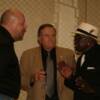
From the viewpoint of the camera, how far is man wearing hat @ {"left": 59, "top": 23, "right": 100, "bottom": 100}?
10.1 feet

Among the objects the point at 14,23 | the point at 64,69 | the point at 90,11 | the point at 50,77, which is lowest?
the point at 50,77

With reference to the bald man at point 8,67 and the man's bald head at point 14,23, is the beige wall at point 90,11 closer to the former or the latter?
the man's bald head at point 14,23

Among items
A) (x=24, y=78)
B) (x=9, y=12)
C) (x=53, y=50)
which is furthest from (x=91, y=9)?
(x=9, y=12)

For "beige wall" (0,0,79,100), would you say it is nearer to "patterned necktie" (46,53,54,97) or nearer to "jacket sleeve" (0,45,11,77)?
"patterned necktie" (46,53,54,97)

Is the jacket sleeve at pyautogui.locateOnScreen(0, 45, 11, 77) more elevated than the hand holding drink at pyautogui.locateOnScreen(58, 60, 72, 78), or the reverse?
the jacket sleeve at pyautogui.locateOnScreen(0, 45, 11, 77)

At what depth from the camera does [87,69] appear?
3141 millimetres

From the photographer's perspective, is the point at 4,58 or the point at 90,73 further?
the point at 90,73

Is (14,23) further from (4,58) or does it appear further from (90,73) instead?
(90,73)

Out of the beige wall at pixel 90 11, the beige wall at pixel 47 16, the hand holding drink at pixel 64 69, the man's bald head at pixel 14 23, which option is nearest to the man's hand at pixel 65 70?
the hand holding drink at pixel 64 69

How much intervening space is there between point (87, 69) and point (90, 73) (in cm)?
5

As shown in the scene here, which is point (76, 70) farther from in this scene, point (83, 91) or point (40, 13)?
point (40, 13)

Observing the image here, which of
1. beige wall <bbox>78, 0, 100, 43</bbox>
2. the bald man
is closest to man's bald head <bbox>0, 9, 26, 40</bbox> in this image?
the bald man

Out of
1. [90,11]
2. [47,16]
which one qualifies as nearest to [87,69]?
[47,16]

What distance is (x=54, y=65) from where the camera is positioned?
11.1ft
